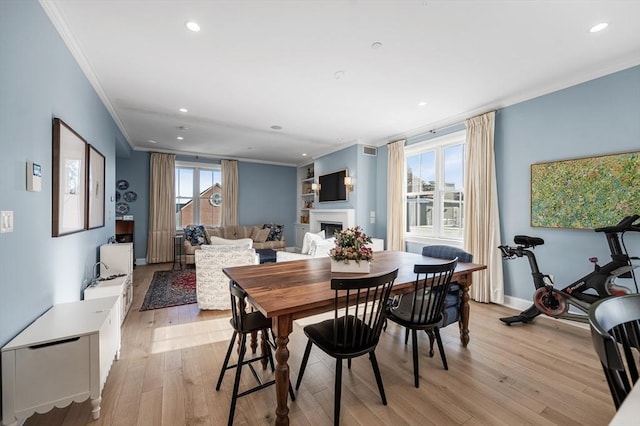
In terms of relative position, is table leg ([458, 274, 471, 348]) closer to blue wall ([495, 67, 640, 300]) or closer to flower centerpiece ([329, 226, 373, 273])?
flower centerpiece ([329, 226, 373, 273])

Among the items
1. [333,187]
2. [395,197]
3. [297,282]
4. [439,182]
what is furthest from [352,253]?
[333,187]

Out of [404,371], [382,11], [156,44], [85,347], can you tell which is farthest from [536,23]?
[85,347]

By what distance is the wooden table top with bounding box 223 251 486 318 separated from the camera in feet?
5.11

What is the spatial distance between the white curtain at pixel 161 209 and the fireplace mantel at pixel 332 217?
345 centimetres

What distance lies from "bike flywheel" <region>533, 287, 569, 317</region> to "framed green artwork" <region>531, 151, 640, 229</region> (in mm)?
825

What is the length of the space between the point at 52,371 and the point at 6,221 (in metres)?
0.87

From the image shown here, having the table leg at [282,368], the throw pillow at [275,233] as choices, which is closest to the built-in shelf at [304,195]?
the throw pillow at [275,233]

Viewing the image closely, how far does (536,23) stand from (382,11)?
1.26 m

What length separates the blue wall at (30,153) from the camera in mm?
1512

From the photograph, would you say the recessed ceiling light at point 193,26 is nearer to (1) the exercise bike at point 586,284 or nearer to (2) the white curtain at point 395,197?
(1) the exercise bike at point 586,284

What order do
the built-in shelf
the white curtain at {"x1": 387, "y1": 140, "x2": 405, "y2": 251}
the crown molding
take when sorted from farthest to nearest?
the built-in shelf
the white curtain at {"x1": 387, "y1": 140, "x2": 405, "y2": 251}
the crown molding

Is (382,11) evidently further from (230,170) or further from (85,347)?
(230,170)

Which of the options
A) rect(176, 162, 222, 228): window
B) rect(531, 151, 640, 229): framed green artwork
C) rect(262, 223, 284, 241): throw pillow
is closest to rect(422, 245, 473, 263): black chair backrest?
rect(531, 151, 640, 229): framed green artwork

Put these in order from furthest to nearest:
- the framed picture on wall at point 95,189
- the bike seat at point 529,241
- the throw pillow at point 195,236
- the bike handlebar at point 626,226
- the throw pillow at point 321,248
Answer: the throw pillow at point 195,236 < the throw pillow at point 321,248 < the bike seat at point 529,241 < the framed picture on wall at point 95,189 < the bike handlebar at point 626,226
